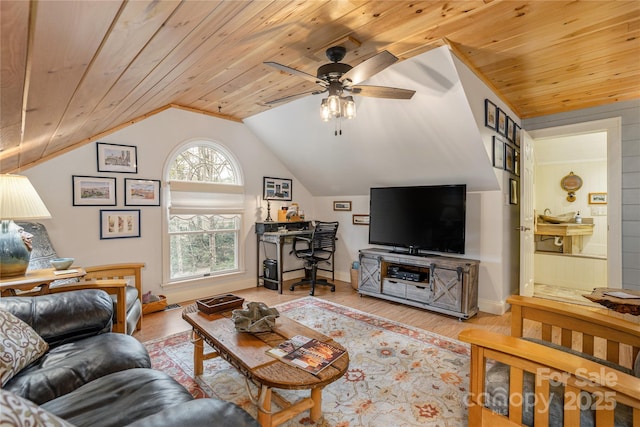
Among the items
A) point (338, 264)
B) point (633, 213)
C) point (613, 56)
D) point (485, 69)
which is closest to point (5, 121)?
point (485, 69)

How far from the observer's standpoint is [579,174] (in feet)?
16.9

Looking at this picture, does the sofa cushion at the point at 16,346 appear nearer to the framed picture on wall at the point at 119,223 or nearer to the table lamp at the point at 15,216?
the table lamp at the point at 15,216

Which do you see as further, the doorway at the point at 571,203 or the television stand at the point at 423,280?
the doorway at the point at 571,203

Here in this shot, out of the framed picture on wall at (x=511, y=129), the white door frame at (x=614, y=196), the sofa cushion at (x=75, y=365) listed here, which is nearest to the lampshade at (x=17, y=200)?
the sofa cushion at (x=75, y=365)

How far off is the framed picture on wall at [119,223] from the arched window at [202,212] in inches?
14.5

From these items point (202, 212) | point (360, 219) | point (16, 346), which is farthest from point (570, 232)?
point (16, 346)

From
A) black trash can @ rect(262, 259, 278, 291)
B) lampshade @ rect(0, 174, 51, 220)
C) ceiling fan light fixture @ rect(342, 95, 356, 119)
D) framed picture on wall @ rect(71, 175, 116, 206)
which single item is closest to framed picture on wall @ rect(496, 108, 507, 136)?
ceiling fan light fixture @ rect(342, 95, 356, 119)

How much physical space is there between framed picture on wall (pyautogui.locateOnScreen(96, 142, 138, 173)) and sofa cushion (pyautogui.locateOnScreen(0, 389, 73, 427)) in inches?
135

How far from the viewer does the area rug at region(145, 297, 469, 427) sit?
1.86 m

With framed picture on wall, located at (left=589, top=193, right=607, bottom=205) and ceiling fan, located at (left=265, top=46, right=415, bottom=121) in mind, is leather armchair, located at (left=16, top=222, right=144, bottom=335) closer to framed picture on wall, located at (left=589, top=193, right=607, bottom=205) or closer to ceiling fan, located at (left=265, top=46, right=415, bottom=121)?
ceiling fan, located at (left=265, top=46, right=415, bottom=121)

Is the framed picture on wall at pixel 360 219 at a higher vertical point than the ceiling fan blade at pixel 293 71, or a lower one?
lower

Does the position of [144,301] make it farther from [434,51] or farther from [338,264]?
[434,51]

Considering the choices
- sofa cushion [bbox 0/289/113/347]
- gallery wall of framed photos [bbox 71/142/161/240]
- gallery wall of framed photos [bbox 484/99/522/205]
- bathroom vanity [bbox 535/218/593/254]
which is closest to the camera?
sofa cushion [bbox 0/289/113/347]

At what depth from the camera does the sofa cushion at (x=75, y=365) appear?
1340 mm
